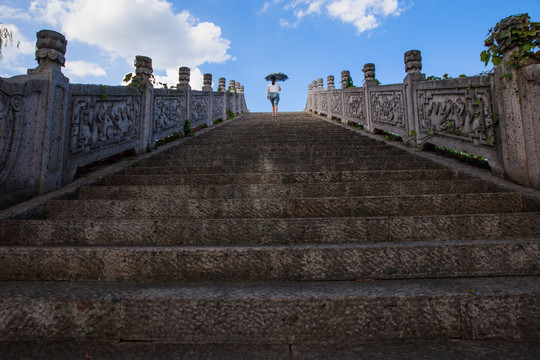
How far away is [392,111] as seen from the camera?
6.80 meters

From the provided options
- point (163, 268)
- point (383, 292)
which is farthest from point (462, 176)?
point (163, 268)

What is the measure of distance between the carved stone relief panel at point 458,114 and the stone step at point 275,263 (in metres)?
2.62

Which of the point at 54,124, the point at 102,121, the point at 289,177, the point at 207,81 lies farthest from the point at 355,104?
the point at 54,124

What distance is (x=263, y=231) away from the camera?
246 cm

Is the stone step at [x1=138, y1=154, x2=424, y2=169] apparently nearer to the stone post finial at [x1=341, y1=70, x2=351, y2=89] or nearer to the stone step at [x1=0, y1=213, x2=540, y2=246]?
the stone step at [x1=0, y1=213, x2=540, y2=246]

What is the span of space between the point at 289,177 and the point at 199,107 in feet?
22.3

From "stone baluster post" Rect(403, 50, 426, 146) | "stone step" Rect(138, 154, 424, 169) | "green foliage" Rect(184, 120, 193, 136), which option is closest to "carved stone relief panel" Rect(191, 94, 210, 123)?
"green foliage" Rect(184, 120, 193, 136)

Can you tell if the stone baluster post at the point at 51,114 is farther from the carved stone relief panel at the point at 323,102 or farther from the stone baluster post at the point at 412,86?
the carved stone relief panel at the point at 323,102

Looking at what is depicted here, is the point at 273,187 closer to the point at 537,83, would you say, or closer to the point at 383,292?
the point at 383,292

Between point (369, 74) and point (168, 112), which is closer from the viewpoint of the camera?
point (168, 112)

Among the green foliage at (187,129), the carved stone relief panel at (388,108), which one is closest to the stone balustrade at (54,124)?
the green foliage at (187,129)

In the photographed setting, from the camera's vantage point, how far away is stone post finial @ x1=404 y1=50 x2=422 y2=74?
5887 mm

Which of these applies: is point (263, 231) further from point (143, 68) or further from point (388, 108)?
point (388, 108)

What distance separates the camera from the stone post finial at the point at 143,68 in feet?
19.5
